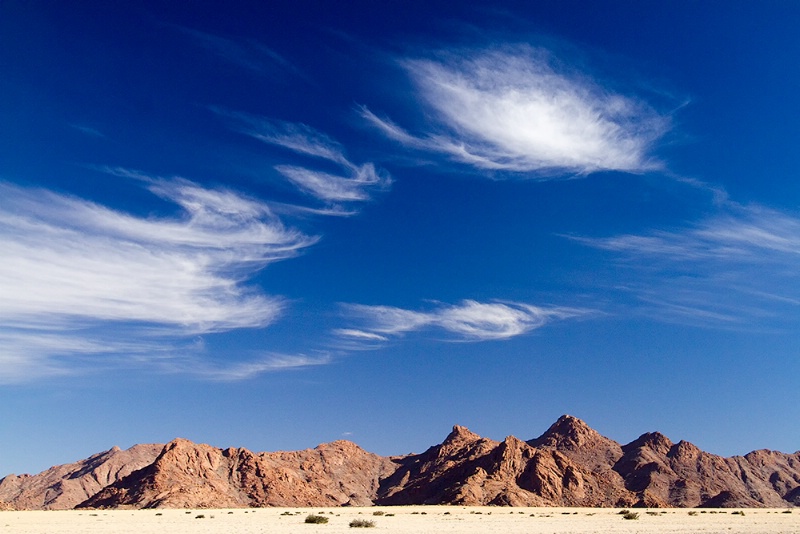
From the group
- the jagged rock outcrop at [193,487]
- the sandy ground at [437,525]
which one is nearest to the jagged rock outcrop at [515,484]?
the jagged rock outcrop at [193,487]

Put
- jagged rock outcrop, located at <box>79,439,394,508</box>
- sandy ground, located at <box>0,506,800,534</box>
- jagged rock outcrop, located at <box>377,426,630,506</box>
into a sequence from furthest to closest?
jagged rock outcrop, located at <box>377,426,630,506</box> → jagged rock outcrop, located at <box>79,439,394,508</box> → sandy ground, located at <box>0,506,800,534</box>

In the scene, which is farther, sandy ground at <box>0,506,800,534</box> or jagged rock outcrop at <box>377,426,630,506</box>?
jagged rock outcrop at <box>377,426,630,506</box>

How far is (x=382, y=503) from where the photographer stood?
A: 19575 cm

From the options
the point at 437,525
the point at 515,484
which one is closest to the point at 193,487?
the point at 515,484

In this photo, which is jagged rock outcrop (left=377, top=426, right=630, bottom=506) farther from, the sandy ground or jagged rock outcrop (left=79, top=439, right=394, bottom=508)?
the sandy ground

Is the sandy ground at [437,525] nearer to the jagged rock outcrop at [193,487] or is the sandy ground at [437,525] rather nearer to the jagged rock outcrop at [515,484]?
the jagged rock outcrop at [193,487]

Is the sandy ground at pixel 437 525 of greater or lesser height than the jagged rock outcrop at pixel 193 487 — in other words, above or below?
below

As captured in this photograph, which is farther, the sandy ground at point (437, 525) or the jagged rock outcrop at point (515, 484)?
the jagged rock outcrop at point (515, 484)

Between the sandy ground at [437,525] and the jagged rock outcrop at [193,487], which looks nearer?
the sandy ground at [437,525]

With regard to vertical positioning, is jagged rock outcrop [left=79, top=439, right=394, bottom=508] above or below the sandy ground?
above

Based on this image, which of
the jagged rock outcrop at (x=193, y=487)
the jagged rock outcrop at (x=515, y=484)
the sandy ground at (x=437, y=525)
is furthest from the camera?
the jagged rock outcrop at (x=515, y=484)

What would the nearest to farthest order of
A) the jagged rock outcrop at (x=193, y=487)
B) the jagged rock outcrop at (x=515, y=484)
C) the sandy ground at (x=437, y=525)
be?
1. the sandy ground at (x=437, y=525)
2. the jagged rock outcrop at (x=193, y=487)
3. the jagged rock outcrop at (x=515, y=484)

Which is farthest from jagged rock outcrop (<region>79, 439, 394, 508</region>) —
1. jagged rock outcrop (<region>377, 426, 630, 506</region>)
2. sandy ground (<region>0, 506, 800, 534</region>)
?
sandy ground (<region>0, 506, 800, 534</region>)

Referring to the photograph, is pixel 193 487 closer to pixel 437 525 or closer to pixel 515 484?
pixel 515 484
